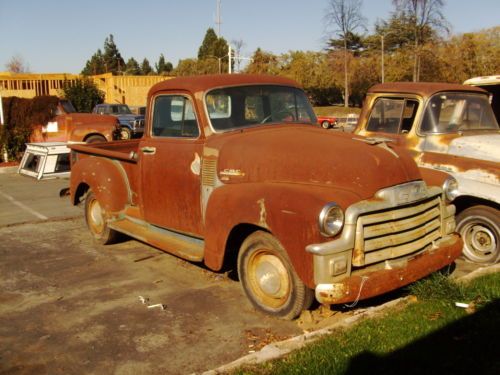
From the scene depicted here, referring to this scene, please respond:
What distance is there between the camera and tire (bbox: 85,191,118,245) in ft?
22.1

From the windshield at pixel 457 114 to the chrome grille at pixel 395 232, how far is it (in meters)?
2.09

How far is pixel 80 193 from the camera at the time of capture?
7.45m

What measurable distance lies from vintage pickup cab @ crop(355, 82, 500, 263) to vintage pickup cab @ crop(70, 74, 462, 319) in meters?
1.12

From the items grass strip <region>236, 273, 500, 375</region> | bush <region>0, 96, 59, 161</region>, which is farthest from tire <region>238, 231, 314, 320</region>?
bush <region>0, 96, 59, 161</region>

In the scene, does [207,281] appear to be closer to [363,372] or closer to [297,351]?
[297,351]

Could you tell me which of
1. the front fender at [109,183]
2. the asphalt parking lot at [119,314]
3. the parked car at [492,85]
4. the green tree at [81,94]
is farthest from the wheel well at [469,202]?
the green tree at [81,94]

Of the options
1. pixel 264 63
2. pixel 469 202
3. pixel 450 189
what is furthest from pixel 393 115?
pixel 264 63

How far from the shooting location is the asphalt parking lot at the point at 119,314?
3.77 meters

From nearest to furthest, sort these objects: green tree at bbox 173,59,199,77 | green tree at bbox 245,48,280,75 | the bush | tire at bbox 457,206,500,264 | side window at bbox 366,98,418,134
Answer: tire at bbox 457,206,500,264
side window at bbox 366,98,418,134
the bush
green tree at bbox 245,48,280,75
green tree at bbox 173,59,199,77

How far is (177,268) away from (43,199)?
216 inches

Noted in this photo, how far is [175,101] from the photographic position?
5613 millimetres

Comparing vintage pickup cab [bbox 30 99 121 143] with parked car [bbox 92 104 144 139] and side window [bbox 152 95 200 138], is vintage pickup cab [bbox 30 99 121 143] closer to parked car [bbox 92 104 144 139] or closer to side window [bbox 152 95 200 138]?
parked car [bbox 92 104 144 139]

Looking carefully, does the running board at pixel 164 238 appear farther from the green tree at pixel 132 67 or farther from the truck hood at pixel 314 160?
the green tree at pixel 132 67

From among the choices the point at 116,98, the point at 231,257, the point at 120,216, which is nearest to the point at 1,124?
the point at 120,216
